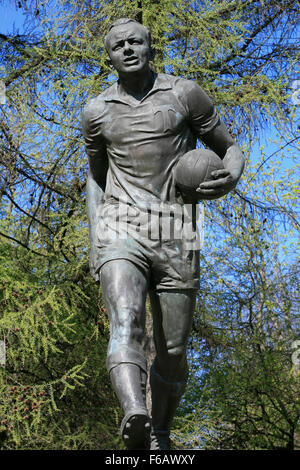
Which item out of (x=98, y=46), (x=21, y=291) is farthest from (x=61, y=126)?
(x=21, y=291)

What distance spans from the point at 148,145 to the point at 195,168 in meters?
0.29

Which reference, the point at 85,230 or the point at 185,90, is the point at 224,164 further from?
the point at 85,230

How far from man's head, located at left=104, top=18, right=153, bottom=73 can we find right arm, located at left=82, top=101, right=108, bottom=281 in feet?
0.96

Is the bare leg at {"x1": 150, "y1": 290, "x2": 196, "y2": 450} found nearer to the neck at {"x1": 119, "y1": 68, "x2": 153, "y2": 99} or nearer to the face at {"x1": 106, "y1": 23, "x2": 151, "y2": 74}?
the neck at {"x1": 119, "y1": 68, "x2": 153, "y2": 99}

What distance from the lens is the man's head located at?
4.65m

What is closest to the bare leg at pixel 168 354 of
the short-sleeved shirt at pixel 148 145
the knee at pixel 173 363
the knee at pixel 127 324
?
the knee at pixel 173 363

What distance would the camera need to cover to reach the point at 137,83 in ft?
15.5

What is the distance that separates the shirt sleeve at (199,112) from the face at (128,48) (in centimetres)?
29

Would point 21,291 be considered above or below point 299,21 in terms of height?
below

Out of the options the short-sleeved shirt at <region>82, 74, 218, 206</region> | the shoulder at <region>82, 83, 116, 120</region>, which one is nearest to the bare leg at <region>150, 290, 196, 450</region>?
the short-sleeved shirt at <region>82, 74, 218, 206</region>

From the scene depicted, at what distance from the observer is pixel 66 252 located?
1135cm

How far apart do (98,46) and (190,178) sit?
A: 6.63m

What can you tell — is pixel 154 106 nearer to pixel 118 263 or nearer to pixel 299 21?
pixel 118 263

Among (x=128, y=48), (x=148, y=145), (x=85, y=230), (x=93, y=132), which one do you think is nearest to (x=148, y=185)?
(x=148, y=145)
